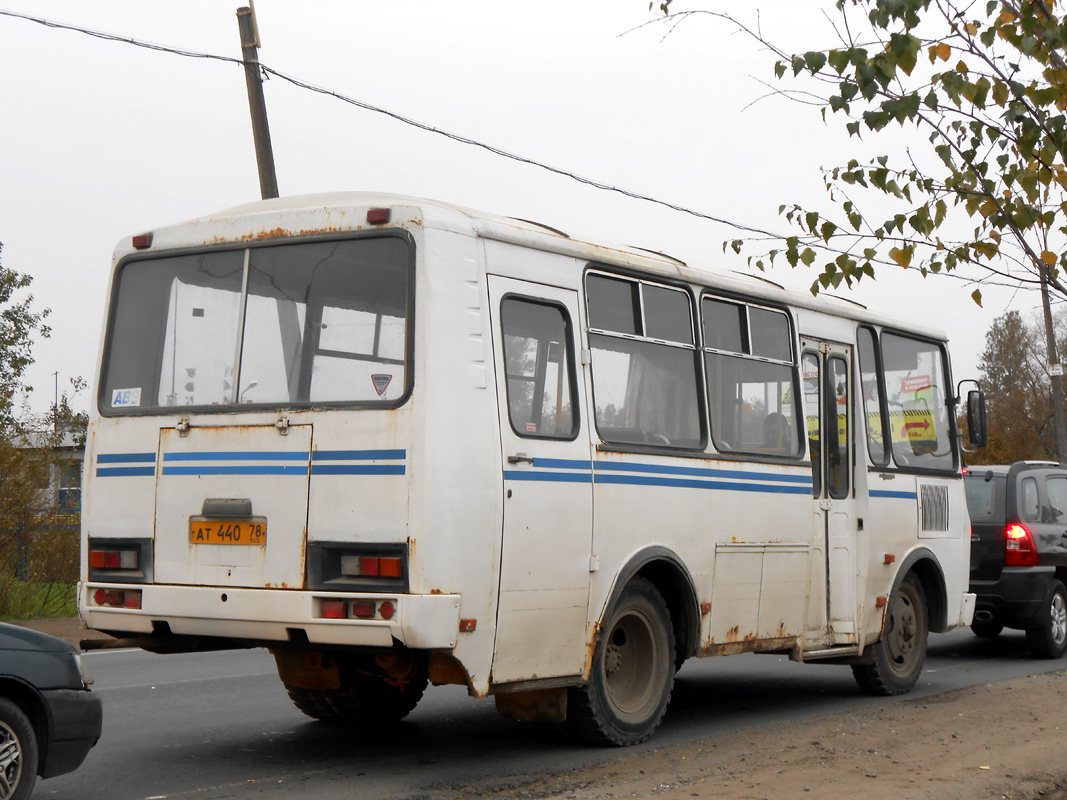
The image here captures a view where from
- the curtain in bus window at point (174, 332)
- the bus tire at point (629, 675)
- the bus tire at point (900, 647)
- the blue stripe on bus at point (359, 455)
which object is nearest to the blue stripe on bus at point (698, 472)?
the bus tire at point (629, 675)

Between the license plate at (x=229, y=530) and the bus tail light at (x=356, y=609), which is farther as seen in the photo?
the license plate at (x=229, y=530)

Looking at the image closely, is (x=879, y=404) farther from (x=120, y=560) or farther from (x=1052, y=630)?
(x=120, y=560)

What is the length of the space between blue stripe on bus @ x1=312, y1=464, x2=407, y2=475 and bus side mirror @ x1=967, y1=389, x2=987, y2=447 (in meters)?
6.44

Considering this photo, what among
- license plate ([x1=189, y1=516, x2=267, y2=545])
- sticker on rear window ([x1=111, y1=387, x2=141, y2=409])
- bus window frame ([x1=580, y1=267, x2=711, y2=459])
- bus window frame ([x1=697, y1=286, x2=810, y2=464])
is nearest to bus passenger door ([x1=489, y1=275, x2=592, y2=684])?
bus window frame ([x1=580, y1=267, x2=711, y2=459])

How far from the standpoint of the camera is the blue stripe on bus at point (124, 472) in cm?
760

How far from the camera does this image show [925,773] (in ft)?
24.3

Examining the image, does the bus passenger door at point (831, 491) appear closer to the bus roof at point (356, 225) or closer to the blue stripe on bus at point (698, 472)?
the blue stripe on bus at point (698, 472)

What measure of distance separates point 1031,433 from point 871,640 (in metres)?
63.4

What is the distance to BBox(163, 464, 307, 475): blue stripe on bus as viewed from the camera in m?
7.14

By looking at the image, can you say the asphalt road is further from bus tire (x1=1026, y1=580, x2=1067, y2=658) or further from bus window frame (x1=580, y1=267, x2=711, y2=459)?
bus window frame (x1=580, y1=267, x2=711, y2=459)

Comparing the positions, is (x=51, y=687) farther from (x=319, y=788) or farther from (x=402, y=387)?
(x=402, y=387)

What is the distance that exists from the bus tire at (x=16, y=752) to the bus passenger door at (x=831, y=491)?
5.87 metres

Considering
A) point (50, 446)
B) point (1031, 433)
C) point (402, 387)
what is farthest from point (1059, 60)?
point (1031, 433)

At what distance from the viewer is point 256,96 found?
16.3 meters
